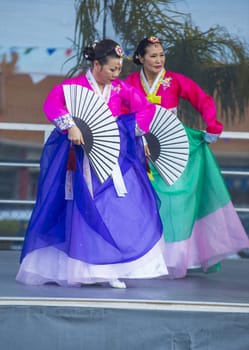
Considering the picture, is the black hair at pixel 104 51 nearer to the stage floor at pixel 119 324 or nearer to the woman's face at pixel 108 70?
the woman's face at pixel 108 70

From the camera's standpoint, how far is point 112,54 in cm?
532

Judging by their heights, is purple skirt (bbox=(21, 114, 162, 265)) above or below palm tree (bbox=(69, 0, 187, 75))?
below

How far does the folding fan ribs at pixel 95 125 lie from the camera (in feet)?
17.3

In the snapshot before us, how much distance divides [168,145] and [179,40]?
53.6 inches

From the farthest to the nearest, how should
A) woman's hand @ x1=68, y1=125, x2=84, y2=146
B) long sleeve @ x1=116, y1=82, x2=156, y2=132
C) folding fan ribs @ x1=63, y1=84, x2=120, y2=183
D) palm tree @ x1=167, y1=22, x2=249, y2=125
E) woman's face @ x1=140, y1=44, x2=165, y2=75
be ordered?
palm tree @ x1=167, y1=22, x2=249, y2=125, woman's face @ x1=140, y1=44, x2=165, y2=75, long sleeve @ x1=116, y1=82, x2=156, y2=132, folding fan ribs @ x1=63, y1=84, x2=120, y2=183, woman's hand @ x1=68, y1=125, x2=84, y2=146

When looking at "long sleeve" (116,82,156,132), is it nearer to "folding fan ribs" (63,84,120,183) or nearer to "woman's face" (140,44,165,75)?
"folding fan ribs" (63,84,120,183)

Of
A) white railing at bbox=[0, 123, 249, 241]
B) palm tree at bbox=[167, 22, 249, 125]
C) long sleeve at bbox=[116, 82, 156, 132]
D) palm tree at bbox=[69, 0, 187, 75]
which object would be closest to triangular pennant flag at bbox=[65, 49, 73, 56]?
palm tree at bbox=[69, 0, 187, 75]

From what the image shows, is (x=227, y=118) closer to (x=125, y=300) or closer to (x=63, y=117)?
(x=63, y=117)

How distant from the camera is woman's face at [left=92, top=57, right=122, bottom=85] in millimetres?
5293

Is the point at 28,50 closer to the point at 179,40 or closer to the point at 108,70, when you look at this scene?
the point at 179,40

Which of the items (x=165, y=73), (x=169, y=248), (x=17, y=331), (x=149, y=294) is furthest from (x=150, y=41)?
(x=17, y=331)

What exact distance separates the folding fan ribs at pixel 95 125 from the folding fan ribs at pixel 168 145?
0.58 m

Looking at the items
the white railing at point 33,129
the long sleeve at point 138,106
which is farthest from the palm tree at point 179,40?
the long sleeve at point 138,106

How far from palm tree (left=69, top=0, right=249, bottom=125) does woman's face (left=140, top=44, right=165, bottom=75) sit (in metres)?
1.14
